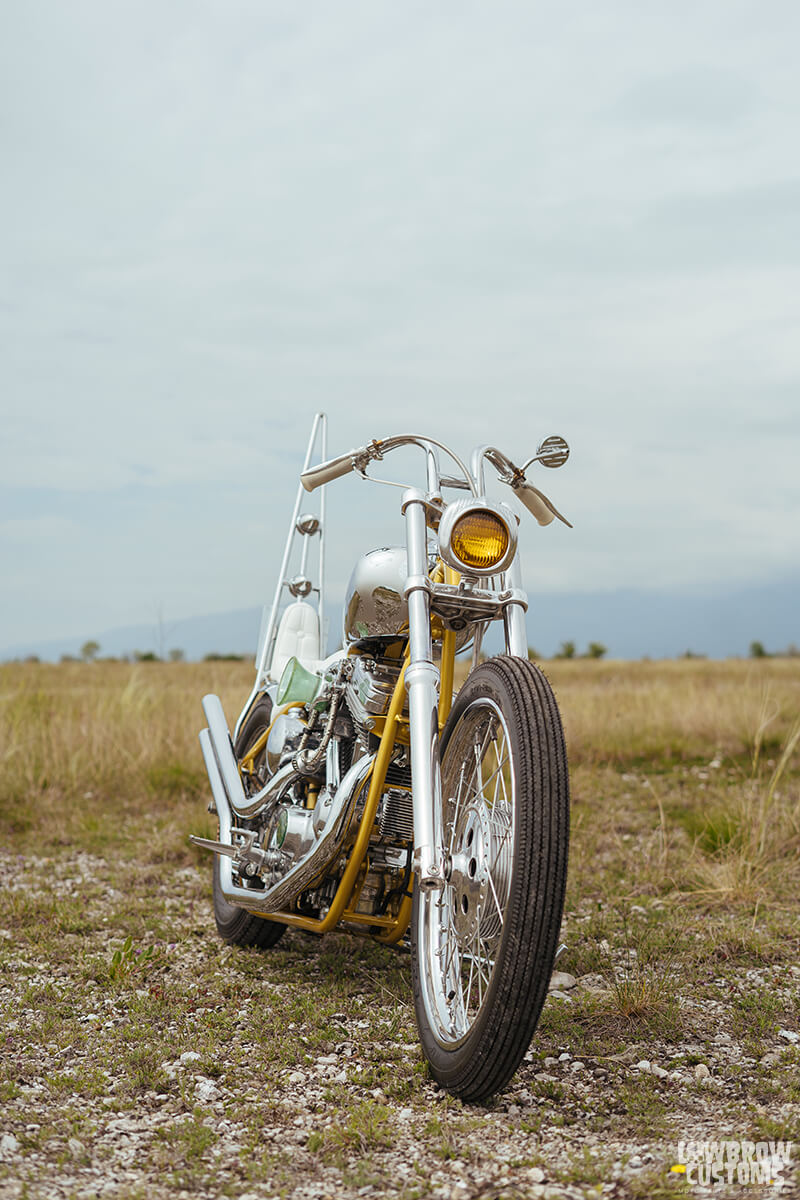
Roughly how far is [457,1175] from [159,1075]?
101 cm

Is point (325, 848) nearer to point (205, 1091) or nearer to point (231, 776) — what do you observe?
point (205, 1091)

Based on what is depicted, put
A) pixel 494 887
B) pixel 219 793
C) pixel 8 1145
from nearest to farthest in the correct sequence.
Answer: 1. pixel 8 1145
2. pixel 494 887
3. pixel 219 793

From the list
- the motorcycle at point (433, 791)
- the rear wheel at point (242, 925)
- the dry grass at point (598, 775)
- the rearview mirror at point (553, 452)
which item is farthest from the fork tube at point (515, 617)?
the dry grass at point (598, 775)

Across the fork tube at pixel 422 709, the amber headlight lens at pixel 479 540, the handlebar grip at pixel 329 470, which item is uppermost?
the handlebar grip at pixel 329 470

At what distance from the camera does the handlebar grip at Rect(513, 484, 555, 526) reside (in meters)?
3.46

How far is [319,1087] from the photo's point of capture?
2873mm

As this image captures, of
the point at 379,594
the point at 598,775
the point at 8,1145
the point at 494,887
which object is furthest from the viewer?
the point at 598,775

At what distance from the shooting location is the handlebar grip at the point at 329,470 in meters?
3.41

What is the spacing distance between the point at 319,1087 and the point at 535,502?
192cm

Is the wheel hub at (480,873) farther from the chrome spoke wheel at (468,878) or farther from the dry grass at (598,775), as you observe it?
the dry grass at (598,775)

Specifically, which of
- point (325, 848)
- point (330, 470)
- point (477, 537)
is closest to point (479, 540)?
point (477, 537)

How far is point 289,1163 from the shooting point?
2.40m

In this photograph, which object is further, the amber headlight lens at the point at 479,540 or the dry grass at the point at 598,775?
the dry grass at the point at 598,775

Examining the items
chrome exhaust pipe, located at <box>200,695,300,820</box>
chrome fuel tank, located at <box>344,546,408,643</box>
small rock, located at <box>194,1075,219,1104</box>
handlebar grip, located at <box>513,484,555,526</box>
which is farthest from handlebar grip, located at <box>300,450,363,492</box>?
small rock, located at <box>194,1075,219,1104</box>
